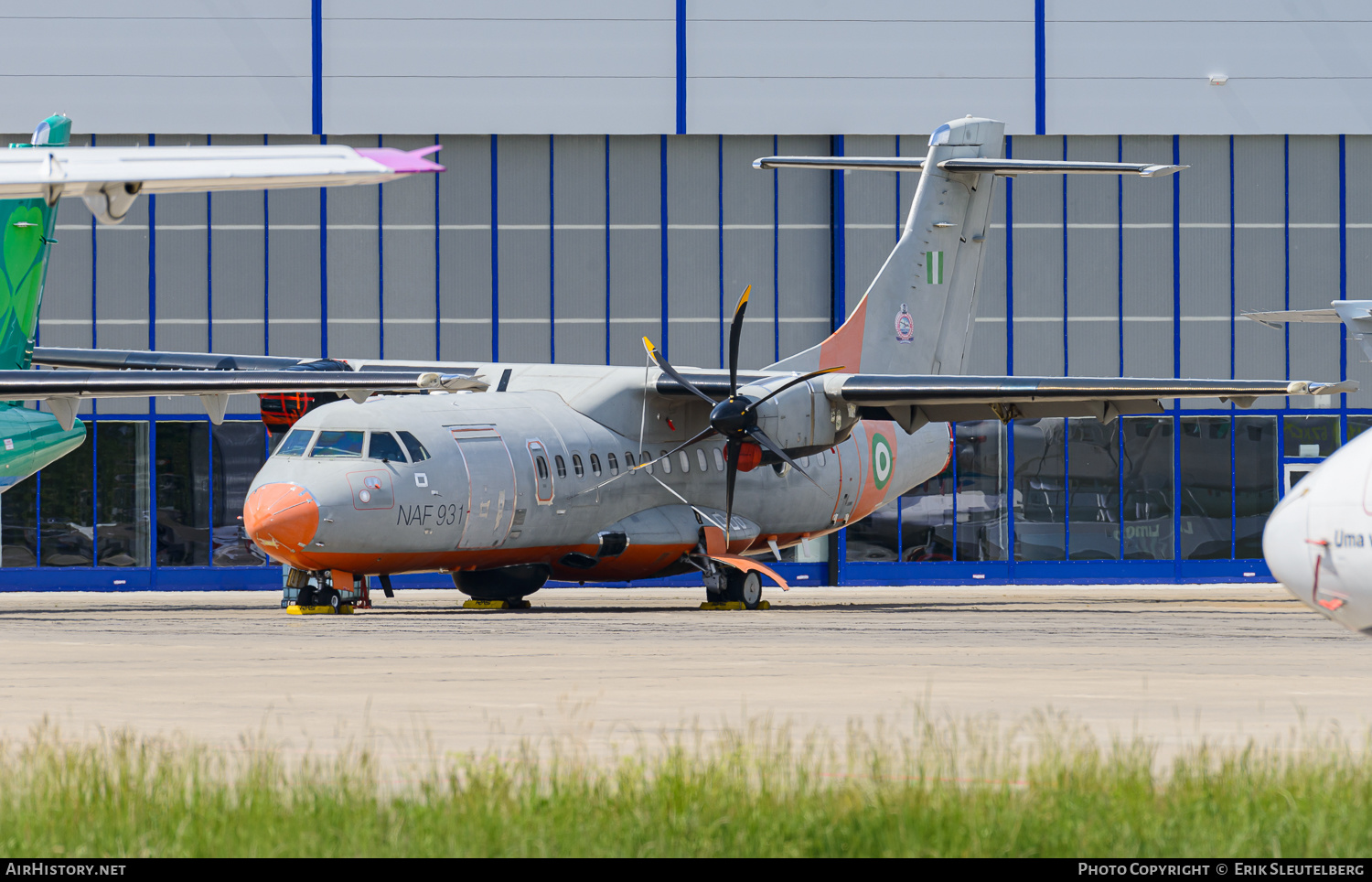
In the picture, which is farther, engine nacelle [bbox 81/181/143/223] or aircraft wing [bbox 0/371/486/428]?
aircraft wing [bbox 0/371/486/428]

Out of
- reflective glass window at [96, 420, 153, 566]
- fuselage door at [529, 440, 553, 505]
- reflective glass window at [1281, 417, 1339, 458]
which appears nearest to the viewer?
fuselage door at [529, 440, 553, 505]

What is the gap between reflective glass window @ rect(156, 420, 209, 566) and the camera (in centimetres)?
3900

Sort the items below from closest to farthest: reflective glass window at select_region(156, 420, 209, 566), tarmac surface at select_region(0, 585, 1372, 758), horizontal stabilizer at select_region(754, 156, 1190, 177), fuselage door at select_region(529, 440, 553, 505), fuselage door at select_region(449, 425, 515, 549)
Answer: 1. tarmac surface at select_region(0, 585, 1372, 758)
2. fuselage door at select_region(449, 425, 515, 549)
3. fuselage door at select_region(529, 440, 553, 505)
4. horizontal stabilizer at select_region(754, 156, 1190, 177)
5. reflective glass window at select_region(156, 420, 209, 566)

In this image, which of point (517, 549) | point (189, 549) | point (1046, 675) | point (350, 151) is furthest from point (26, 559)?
point (350, 151)

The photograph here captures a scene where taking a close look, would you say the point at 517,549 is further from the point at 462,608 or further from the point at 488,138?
the point at 488,138

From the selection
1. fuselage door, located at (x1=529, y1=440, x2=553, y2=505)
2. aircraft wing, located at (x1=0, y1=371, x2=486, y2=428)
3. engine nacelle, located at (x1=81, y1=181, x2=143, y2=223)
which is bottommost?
fuselage door, located at (x1=529, y1=440, x2=553, y2=505)

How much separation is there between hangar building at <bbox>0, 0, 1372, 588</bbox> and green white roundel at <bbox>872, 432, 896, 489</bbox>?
9.25 m

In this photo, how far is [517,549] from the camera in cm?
2525

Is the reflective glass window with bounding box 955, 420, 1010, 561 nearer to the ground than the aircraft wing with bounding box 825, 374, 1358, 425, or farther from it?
nearer to the ground

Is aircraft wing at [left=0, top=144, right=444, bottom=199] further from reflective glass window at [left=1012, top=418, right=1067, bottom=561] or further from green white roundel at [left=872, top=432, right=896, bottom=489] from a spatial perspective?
reflective glass window at [left=1012, top=418, right=1067, bottom=561]

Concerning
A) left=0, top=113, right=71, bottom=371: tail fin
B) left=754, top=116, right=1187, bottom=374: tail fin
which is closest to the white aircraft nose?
left=754, top=116, right=1187, bottom=374: tail fin

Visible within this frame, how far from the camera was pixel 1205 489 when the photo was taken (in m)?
40.6
